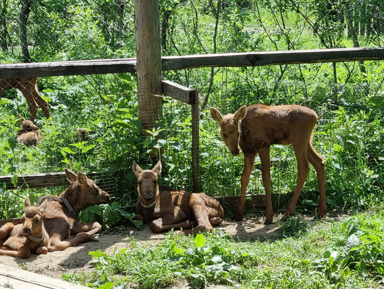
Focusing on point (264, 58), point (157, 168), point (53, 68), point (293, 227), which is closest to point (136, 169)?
point (157, 168)

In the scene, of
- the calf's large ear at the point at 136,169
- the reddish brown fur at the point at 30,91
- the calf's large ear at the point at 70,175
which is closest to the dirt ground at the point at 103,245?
the calf's large ear at the point at 136,169

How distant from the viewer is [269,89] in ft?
35.2

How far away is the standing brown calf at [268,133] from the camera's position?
26.1 ft

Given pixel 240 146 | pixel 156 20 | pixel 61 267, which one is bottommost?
pixel 61 267

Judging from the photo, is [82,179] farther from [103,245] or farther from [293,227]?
[293,227]

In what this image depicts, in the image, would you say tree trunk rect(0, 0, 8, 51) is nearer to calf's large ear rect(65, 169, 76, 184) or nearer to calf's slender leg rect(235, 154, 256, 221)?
calf's large ear rect(65, 169, 76, 184)

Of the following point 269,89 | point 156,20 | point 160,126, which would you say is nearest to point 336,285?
point 160,126

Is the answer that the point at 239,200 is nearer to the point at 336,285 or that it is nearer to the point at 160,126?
the point at 160,126

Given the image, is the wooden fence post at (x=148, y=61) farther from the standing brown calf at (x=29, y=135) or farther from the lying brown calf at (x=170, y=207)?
the standing brown calf at (x=29, y=135)

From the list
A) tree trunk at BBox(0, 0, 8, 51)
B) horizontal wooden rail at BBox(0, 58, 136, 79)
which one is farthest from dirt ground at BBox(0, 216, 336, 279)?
tree trunk at BBox(0, 0, 8, 51)

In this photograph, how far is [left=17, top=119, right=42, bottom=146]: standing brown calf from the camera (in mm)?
10172

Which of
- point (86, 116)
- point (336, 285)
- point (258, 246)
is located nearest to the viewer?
point (336, 285)

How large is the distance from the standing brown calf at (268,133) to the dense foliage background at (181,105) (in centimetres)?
49

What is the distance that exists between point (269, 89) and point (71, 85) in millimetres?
4141
